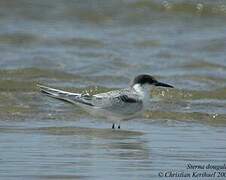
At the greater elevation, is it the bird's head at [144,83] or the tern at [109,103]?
the bird's head at [144,83]

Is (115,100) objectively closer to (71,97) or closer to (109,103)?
(109,103)

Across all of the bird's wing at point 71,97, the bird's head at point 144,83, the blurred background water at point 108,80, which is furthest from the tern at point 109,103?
the bird's head at point 144,83

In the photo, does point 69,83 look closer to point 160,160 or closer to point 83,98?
point 83,98

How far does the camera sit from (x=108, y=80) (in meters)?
14.1

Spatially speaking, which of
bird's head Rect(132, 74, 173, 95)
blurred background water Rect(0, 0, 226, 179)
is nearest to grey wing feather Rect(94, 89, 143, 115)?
blurred background water Rect(0, 0, 226, 179)

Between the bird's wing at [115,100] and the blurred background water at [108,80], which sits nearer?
the blurred background water at [108,80]

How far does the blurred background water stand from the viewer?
8.52 metres

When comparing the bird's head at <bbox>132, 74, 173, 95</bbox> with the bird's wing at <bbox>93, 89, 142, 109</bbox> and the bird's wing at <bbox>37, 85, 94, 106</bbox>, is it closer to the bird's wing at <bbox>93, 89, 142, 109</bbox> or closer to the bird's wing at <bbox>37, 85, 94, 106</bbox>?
the bird's wing at <bbox>93, 89, 142, 109</bbox>

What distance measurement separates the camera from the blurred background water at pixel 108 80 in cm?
852

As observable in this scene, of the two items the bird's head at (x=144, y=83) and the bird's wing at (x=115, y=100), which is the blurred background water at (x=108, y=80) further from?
the bird's head at (x=144, y=83)

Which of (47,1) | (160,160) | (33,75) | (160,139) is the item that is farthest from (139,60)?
(160,160)

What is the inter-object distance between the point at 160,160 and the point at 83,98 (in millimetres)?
2936

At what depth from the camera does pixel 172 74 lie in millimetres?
14594

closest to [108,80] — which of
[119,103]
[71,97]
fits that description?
[119,103]
